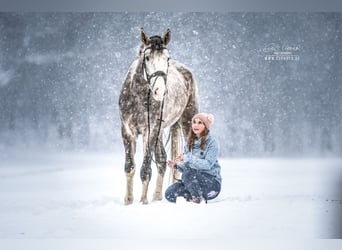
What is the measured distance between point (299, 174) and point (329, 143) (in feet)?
0.83

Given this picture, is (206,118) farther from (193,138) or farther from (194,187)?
(194,187)

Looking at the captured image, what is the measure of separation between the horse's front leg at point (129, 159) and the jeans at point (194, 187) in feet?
0.71

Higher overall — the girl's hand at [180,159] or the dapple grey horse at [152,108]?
the dapple grey horse at [152,108]

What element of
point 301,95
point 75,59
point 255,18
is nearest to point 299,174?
point 301,95

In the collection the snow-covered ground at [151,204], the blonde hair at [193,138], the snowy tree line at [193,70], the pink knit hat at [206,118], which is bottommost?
the snow-covered ground at [151,204]

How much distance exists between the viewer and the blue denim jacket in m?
2.71

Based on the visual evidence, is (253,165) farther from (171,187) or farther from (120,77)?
(120,77)

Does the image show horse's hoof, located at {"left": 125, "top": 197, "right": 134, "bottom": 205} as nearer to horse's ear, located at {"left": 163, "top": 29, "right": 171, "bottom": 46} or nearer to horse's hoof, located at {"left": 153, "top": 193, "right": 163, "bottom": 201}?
horse's hoof, located at {"left": 153, "top": 193, "right": 163, "bottom": 201}

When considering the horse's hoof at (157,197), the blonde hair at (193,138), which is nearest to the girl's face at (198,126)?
the blonde hair at (193,138)

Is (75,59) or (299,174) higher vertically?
(75,59)

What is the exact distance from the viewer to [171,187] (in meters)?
2.74

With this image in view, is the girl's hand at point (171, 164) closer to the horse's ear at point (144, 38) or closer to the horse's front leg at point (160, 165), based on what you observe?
the horse's front leg at point (160, 165)

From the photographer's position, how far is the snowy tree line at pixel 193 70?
278cm

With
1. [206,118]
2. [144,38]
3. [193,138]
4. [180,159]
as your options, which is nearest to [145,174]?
[180,159]
